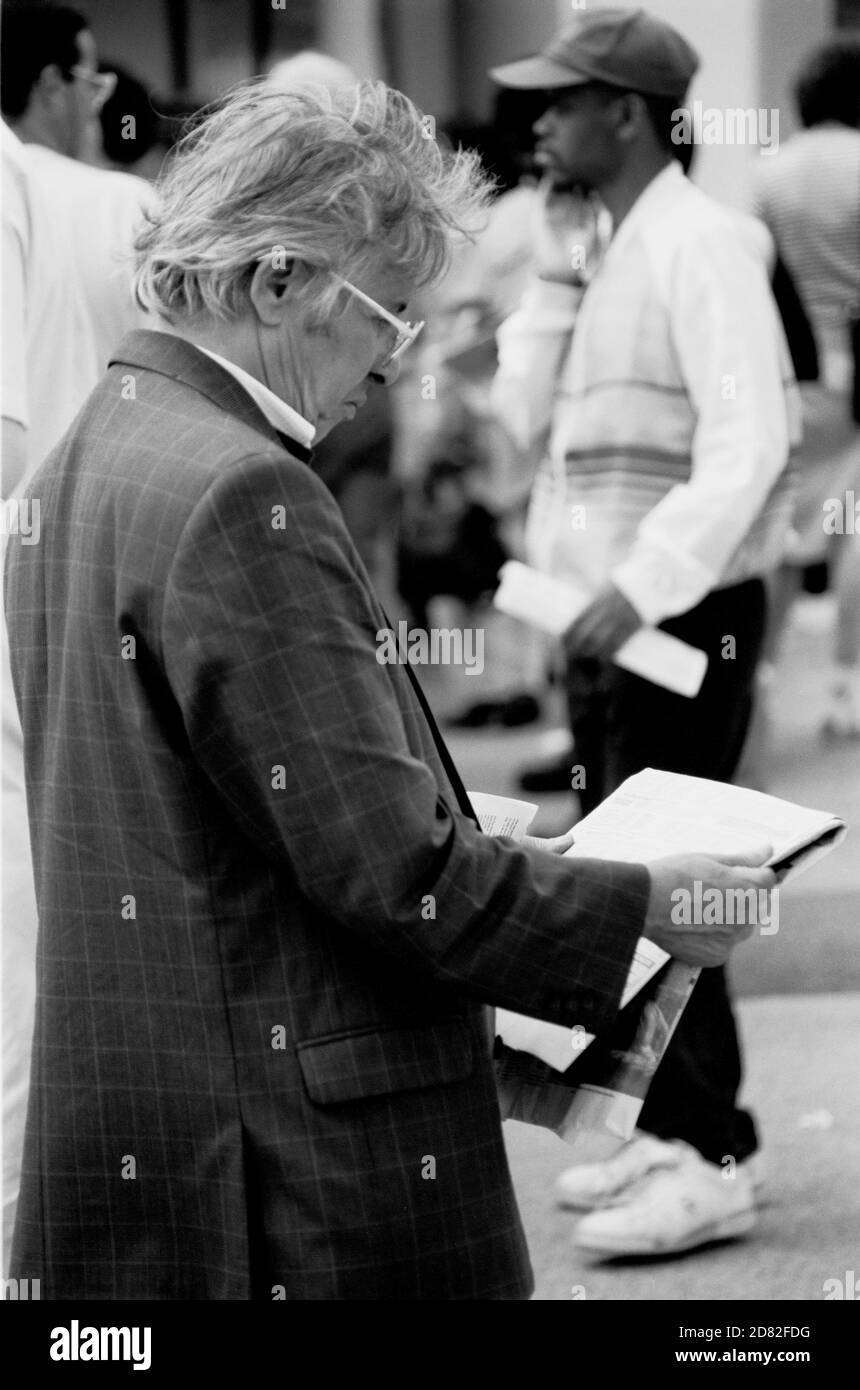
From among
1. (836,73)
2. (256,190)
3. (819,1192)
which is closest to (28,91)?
(256,190)

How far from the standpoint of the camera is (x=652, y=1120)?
3.34m

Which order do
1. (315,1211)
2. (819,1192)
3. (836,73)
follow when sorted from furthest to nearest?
(836,73) → (819,1192) → (315,1211)

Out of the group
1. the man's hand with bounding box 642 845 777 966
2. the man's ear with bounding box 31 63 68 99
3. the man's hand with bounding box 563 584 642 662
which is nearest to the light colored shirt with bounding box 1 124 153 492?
the man's ear with bounding box 31 63 68 99

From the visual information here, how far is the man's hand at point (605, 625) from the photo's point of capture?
321 centimetres

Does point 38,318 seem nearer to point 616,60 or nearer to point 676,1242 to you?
point 616,60

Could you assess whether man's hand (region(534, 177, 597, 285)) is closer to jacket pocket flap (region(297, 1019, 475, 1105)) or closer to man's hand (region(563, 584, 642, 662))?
man's hand (region(563, 584, 642, 662))

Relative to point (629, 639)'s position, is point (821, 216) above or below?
above

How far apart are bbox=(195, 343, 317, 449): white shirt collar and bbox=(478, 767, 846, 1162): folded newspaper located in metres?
0.49

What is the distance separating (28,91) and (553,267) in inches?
39.3

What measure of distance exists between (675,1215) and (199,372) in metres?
1.97

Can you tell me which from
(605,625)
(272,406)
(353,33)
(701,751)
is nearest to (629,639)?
(605,625)

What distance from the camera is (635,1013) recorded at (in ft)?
6.18
